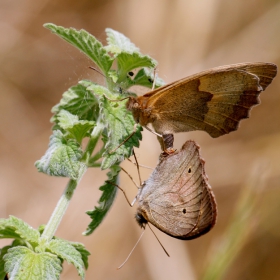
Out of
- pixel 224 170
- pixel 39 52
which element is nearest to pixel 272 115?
pixel 224 170

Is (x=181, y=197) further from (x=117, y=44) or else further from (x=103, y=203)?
(x=117, y=44)

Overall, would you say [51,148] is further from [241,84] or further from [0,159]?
[0,159]

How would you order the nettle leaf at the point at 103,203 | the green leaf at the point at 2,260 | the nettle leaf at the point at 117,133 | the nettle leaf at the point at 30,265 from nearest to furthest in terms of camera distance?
the nettle leaf at the point at 30,265 < the nettle leaf at the point at 117,133 < the green leaf at the point at 2,260 < the nettle leaf at the point at 103,203

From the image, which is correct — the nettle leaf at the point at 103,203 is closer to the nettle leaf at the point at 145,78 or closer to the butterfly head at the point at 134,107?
the butterfly head at the point at 134,107

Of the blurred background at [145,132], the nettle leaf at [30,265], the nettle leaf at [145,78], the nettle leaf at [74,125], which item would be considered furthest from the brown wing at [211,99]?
the blurred background at [145,132]

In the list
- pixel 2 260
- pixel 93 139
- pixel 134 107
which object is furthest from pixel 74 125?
pixel 2 260

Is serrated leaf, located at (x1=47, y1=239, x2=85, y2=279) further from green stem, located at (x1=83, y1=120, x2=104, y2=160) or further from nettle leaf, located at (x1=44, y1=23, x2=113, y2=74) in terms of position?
nettle leaf, located at (x1=44, y1=23, x2=113, y2=74)
